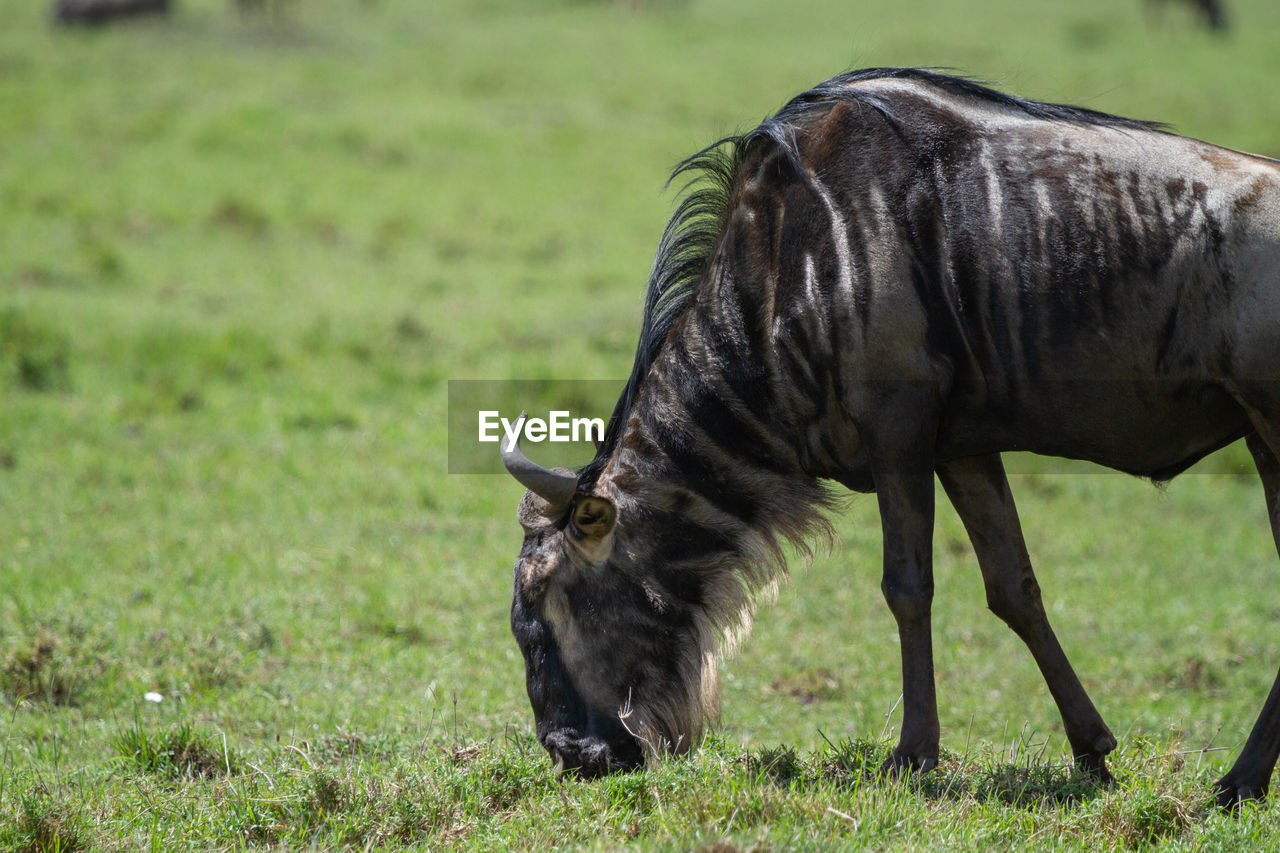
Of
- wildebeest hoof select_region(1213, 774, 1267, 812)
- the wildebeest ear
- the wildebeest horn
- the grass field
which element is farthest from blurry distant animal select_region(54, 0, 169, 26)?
wildebeest hoof select_region(1213, 774, 1267, 812)

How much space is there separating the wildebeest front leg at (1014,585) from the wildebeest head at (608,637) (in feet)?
3.23

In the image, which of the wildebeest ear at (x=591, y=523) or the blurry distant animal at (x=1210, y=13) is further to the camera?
the blurry distant animal at (x=1210, y=13)

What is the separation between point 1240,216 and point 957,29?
2438 cm

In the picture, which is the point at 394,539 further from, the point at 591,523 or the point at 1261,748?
the point at 1261,748

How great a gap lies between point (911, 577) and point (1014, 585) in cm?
62

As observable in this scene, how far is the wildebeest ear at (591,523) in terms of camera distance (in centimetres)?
425

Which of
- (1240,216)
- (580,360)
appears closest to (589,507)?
(1240,216)

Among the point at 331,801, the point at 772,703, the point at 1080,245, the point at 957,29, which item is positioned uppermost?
the point at 957,29

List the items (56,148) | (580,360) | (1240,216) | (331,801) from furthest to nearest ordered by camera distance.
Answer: (56,148), (580,360), (331,801), (1240,216)

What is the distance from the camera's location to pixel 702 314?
14.5 ft

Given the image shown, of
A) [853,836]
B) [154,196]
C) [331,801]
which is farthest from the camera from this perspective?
[154,196]

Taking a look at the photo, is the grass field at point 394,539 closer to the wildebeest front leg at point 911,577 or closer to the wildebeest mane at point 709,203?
the wildebeest front leg at point 911,577

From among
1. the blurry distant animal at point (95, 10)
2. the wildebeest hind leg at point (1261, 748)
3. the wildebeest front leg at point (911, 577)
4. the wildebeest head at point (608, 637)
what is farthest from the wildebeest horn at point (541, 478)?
the blurry distant animal at point (95, 10)

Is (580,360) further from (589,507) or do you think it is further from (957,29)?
(957,29)
